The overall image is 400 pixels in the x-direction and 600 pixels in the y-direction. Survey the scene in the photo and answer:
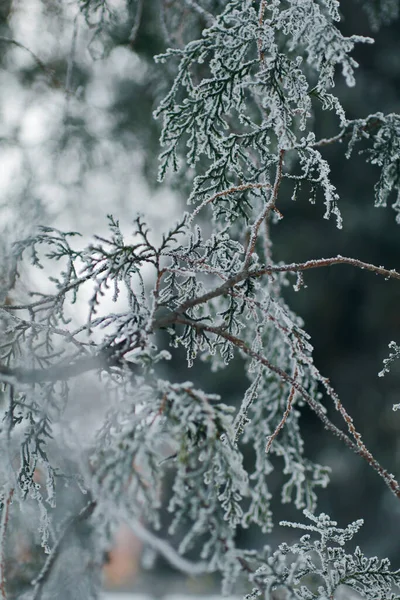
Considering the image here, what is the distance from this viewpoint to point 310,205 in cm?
705

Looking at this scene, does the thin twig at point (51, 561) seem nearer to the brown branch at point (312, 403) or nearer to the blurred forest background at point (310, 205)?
the brown branch at point (312, 403)

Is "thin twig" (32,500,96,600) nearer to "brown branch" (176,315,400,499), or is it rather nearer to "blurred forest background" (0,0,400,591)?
"brown branch" (176,315,400,499)

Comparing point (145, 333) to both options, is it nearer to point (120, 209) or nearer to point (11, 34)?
point (11, 34)

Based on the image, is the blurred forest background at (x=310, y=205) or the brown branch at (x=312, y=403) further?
the blurred forest background at (x=310, y=205)

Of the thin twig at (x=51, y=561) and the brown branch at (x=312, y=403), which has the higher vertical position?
the brown branch at (x=312, y=403)

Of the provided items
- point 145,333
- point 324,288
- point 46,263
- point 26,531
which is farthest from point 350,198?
point 145,333

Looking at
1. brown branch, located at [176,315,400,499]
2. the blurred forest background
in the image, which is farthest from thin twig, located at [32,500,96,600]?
the blurred forest background

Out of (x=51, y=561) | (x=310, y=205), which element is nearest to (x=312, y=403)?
(x=51, y=561)

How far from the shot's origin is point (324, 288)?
7164 millimetres

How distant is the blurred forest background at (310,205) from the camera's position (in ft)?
14.1

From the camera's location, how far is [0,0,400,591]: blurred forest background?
14.1ft

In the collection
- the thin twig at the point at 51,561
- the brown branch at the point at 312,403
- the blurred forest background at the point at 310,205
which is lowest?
the thin twig at the point at 51,561

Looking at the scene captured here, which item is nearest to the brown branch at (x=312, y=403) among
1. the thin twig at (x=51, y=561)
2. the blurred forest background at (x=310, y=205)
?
the thin twig at (x=51, y=561)

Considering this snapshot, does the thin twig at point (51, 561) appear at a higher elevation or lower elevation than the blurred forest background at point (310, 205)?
lower
